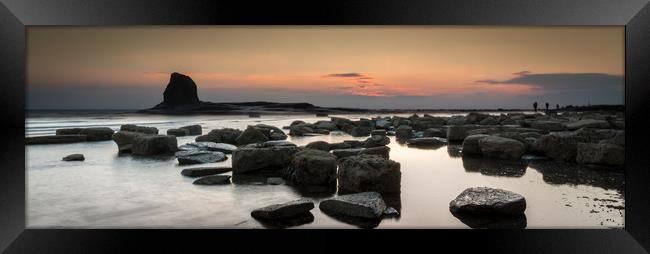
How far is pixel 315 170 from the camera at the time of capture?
379 cm

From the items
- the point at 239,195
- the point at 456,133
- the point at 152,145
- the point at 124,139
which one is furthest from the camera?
the point at 456,133

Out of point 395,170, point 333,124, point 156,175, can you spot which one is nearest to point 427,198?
point 395,170

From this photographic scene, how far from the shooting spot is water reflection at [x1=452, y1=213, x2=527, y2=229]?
272 cm

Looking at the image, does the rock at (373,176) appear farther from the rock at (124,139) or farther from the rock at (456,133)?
the rock at (456,133)

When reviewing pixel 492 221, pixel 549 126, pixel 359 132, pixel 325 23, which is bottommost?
pixel 492 221

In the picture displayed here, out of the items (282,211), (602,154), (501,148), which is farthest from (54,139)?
(602,154)

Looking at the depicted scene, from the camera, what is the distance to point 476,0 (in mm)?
2344

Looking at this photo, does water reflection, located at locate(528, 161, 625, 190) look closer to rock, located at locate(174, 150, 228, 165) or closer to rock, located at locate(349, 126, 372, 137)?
rock, located at locate(174, 150, 228, 165)

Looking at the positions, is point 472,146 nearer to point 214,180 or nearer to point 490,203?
point 490,203

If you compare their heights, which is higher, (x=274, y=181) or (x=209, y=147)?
(x=209, y=147)

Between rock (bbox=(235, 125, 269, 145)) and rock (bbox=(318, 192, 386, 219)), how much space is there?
15.1 feet

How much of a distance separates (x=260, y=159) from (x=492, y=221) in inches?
95.7

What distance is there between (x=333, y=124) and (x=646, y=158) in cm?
1014

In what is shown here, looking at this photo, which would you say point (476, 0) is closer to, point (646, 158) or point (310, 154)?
point (646, 158)
